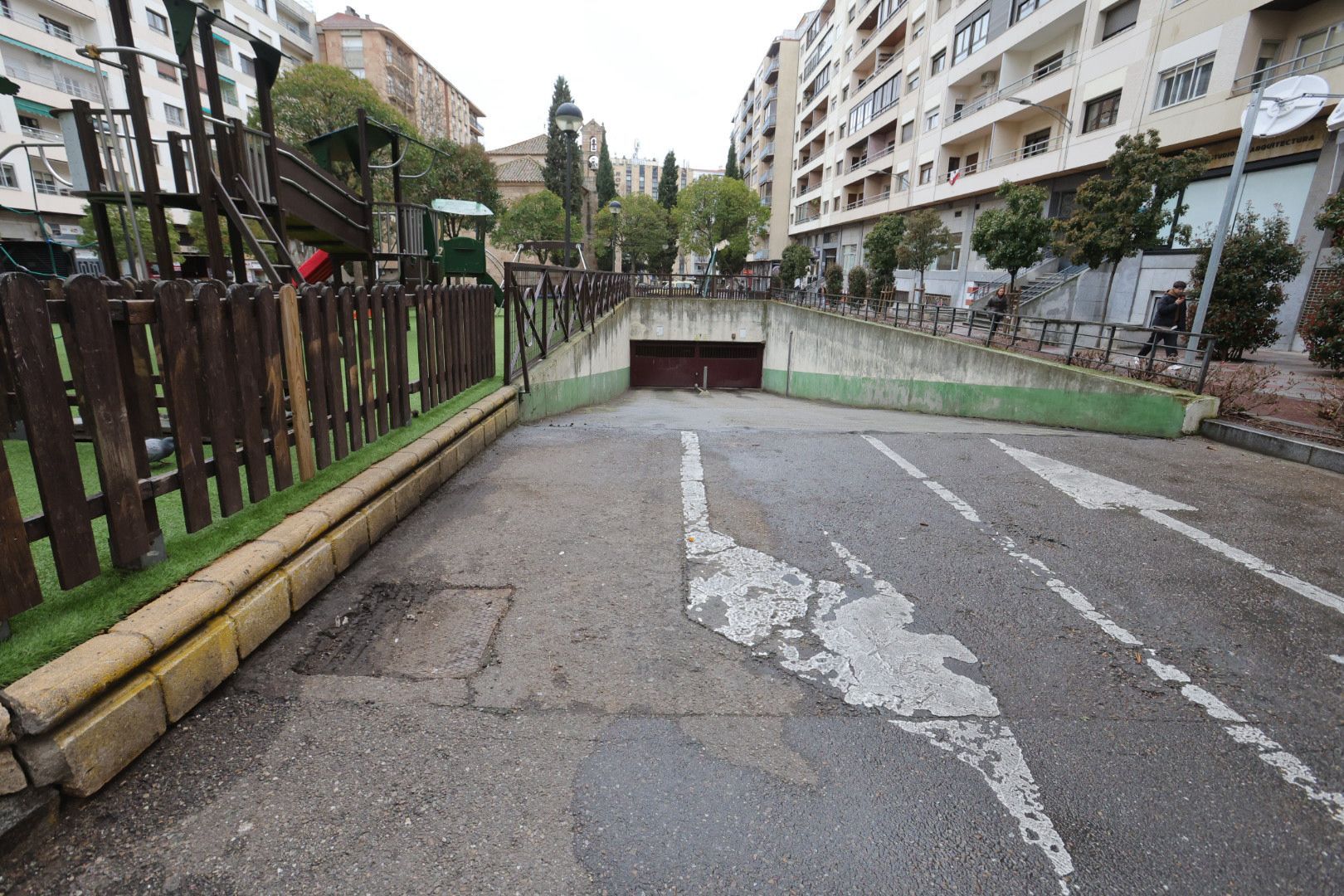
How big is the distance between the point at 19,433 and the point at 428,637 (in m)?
4.41

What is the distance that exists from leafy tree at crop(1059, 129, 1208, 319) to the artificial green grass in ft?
55.3

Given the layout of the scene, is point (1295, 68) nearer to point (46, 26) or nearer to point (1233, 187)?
point (1233, 187)

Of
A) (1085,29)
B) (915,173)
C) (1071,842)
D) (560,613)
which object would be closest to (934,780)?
(1071,842)

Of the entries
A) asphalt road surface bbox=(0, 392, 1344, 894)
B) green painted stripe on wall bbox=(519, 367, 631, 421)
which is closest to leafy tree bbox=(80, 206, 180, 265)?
green painted stripe on wall bbox=(519, 367, 631, 421)

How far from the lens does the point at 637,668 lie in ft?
9.32

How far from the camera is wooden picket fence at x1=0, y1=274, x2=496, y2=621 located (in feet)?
7.40

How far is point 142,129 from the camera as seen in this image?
662cm

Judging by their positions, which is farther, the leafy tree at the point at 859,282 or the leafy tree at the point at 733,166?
the leafy tree at the point at 733,166

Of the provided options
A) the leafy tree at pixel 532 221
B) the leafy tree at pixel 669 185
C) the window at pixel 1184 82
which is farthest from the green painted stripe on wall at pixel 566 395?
the leafy tree at pixel 669 185

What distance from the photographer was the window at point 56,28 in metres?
28.3

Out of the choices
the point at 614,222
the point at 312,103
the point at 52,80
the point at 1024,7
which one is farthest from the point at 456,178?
the point at 614,222

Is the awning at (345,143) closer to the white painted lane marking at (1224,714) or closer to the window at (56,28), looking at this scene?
the white painted lane marking at (1224,714)

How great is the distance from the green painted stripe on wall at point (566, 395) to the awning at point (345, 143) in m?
5.28

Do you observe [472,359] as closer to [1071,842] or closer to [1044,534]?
[1044,534]
